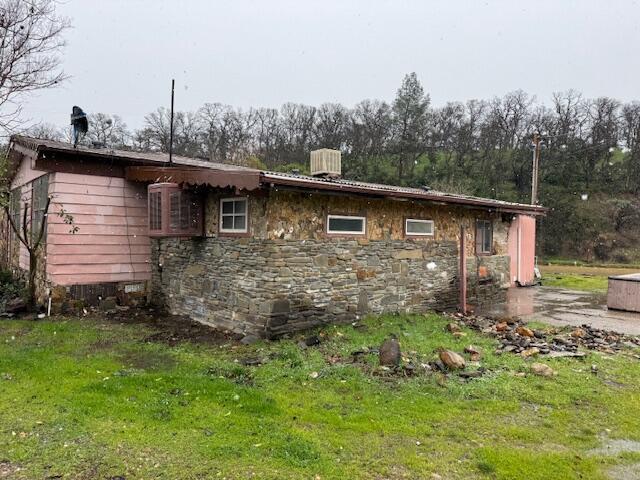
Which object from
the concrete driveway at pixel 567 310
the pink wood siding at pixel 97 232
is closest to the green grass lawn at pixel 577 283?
the concrete driveway at pixel 567 310

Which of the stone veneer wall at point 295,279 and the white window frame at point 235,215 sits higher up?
the white window frame at point 235,215

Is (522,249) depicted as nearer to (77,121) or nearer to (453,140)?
(77,121)

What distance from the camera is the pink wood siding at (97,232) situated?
8844 millimetres

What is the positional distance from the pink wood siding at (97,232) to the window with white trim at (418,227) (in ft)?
19.4

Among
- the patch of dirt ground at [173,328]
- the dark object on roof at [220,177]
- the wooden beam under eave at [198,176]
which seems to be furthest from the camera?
the patch of dirt ground at [173,328]

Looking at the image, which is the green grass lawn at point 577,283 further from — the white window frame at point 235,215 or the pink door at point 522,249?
the white window frame at point 235,215

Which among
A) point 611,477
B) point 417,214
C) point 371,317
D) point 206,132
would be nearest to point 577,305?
point 417,214

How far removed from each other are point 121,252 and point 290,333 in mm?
4865

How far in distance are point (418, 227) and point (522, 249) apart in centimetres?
708

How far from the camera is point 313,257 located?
24.7 ft

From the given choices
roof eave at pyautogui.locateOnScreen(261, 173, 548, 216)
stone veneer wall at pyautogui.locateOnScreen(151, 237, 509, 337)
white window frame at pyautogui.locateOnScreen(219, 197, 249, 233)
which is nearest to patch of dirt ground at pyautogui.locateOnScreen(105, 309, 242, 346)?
stone veneer wall at pyautogui.locateOnScreen(151, 237, 509, 337)

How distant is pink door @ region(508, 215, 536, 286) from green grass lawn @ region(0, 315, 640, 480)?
7.84 m

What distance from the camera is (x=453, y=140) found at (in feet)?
134

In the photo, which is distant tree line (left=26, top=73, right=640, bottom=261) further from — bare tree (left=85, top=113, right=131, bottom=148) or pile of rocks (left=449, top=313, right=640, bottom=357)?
pile of rocks (left=449, top=313, right=640, bottom=357)
